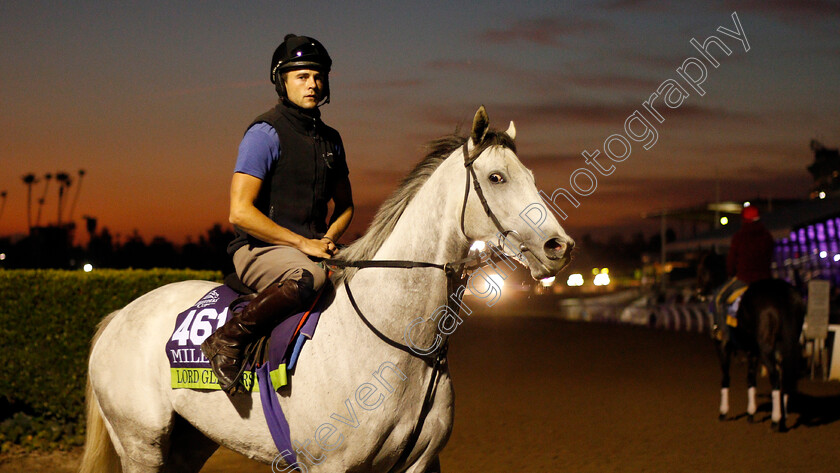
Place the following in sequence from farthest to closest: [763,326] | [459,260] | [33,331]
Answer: [763,326] < [33,331] < [459,260]

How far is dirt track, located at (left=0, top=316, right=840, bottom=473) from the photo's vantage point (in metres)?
7.41

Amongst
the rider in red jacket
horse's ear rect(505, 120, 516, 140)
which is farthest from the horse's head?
the rider in red jacket

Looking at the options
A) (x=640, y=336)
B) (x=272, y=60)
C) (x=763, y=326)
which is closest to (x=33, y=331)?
(x=272, y=60)

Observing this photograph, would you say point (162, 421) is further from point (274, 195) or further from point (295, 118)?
point (295, 118)

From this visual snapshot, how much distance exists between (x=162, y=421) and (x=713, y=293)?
893 cm

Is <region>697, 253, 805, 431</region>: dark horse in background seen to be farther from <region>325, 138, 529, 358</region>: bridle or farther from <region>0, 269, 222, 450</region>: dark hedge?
<region>0, 269, 222, 450</region>: dark hedge

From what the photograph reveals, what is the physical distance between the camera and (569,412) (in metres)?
10.2

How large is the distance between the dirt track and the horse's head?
4.54m

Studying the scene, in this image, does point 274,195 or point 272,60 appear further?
point 272,60

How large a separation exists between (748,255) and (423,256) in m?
7.49

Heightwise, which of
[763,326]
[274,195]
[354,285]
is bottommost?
[763,326]

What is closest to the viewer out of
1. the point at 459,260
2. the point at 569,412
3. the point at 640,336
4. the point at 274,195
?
the point at 459,260

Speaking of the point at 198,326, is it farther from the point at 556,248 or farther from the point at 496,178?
the point at 556,248

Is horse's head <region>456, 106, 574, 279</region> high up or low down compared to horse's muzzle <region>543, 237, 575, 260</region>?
up
